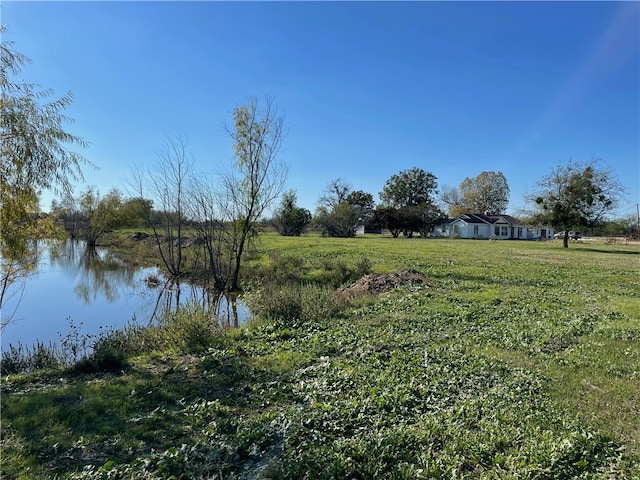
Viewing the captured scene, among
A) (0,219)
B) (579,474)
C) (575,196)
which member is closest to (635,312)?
(579,474)

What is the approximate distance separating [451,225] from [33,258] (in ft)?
184

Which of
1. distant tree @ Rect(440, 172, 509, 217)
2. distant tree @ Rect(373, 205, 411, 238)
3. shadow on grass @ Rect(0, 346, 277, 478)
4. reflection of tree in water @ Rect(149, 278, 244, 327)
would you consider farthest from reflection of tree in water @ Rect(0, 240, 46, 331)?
distant tree @ Rect(440, 172, 509, 217)

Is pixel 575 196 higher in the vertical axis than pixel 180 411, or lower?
higher

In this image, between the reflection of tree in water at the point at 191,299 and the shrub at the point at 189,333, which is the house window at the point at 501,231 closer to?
the reflection of tree in water at the point at 191,299

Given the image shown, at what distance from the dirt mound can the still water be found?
11.3 ft

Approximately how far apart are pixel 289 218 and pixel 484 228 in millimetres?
30465

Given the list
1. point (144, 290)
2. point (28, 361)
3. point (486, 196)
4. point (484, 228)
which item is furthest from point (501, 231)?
point (28, 361)

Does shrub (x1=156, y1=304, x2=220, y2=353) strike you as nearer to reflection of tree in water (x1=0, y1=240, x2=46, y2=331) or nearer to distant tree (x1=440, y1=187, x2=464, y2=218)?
reflection of tree in water (x1=0, y1=240, x2=46, y2=331)

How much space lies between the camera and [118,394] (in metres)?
A: 4.47

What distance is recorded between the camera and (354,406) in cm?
389

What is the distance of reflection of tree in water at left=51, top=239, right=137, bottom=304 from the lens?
16.7 meters

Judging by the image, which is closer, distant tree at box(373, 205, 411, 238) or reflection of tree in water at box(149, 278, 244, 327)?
reflection of tree in water at box(149, 278, 244, 327)

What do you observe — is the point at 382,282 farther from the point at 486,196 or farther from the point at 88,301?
the point at 486,196

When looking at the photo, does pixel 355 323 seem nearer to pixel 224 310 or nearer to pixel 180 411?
pixel 180 411
